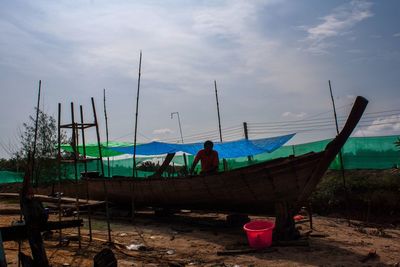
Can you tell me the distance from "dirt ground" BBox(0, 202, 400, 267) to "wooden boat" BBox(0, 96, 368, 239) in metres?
Result: 0.62

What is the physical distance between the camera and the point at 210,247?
681 cm

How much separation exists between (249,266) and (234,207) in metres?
3.03

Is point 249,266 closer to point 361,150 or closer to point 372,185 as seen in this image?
point 372,185

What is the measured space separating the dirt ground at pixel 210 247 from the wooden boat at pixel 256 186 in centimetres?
62

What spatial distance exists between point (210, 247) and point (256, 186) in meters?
1.53

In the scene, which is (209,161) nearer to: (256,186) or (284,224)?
(256,186)

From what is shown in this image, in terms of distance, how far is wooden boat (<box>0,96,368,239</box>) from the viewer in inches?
263

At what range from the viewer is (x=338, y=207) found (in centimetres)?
1244

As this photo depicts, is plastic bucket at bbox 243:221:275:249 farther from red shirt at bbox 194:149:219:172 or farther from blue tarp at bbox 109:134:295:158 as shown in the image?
blue tarp at bbox 109:134:295:158

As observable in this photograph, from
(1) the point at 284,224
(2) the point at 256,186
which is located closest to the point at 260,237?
(1) the point at 284,224

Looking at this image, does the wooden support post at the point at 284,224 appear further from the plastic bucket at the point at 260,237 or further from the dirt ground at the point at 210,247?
the plastic bucket at the point at 260,237

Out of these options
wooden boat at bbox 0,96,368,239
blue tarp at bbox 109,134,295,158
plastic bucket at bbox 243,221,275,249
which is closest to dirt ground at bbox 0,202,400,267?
plastic bucket at bbox 243,221,275,249

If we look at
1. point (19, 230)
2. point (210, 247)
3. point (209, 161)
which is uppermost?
point (209, 161)

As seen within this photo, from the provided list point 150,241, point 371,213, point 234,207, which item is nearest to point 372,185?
point 371,213
